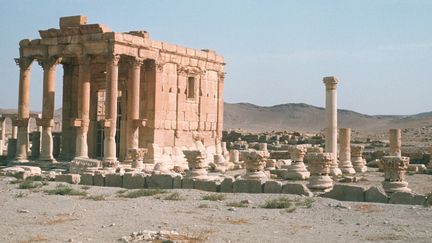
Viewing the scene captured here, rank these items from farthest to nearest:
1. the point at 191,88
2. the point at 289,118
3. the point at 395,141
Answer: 1. the point at 289,118
2. the point at 191,88
3. the point at 395,141

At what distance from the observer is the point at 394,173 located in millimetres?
15711

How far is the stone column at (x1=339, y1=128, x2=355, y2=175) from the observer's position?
25.1 meters

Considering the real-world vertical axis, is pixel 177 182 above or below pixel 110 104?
below

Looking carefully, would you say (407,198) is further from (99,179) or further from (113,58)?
(113,58)

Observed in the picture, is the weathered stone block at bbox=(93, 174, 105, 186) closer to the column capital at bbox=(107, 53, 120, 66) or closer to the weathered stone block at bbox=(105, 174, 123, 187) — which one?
the weathered stone block at bbox=(105, 174, 123, 187)

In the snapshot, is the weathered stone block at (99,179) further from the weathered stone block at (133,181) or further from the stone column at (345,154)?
the stone column at (345,154)

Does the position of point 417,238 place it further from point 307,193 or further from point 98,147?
point 98,147

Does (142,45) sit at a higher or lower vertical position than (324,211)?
higher

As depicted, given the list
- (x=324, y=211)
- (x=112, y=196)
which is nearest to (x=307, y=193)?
(x=324, y=211)

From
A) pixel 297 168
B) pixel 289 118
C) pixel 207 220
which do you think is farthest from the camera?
pixel 289 118

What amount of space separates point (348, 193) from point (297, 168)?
675cm

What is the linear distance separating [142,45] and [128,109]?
2.92 metres

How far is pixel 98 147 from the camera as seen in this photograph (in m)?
28.0

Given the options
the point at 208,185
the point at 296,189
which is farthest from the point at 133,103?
the point at 296,189
